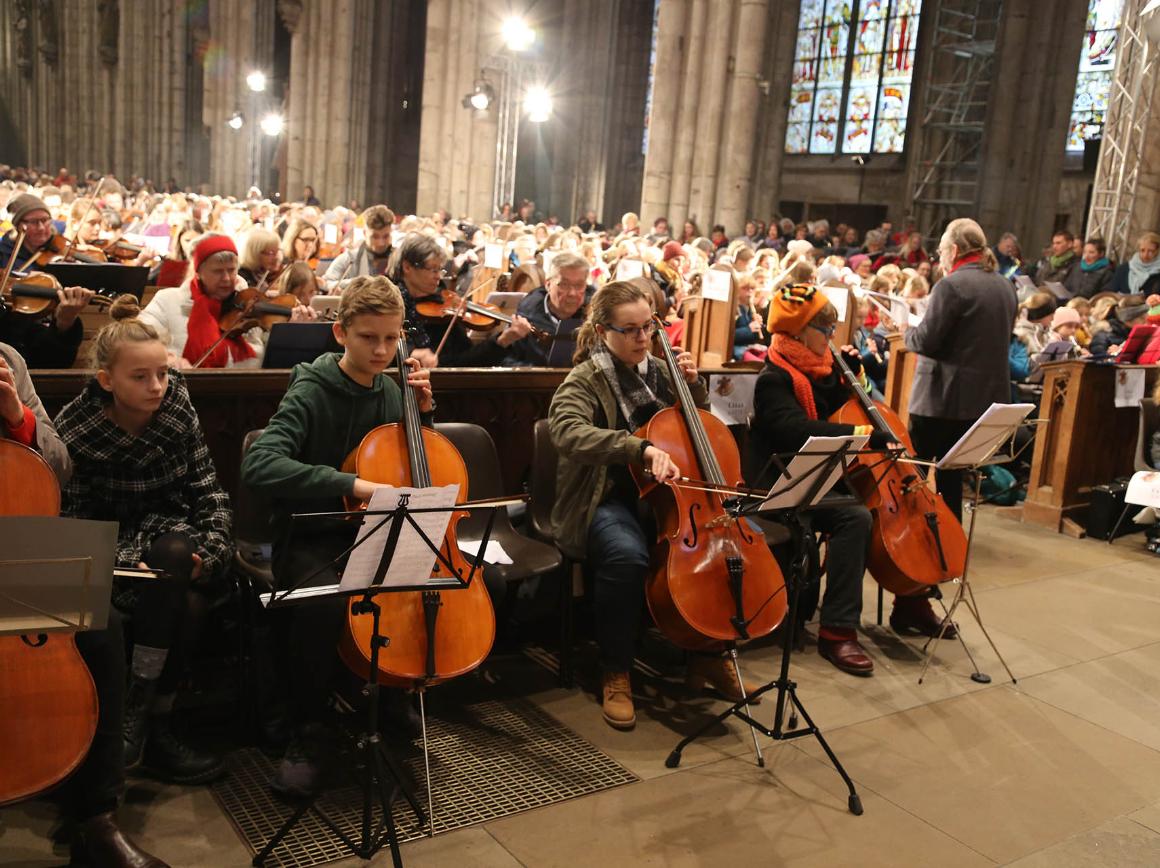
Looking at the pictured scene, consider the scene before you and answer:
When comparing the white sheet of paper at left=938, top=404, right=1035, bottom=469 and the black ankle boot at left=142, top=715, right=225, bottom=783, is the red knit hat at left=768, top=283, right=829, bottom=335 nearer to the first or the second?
the white sheet of paper at left=938, top=404, right=1035, bottom=469

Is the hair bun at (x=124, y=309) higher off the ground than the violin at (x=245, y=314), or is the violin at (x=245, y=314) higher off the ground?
the hair bun at (x=124, y=309)

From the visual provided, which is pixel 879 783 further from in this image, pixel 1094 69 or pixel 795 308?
pixel 1094 69

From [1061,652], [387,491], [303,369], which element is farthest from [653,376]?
[1061,652]

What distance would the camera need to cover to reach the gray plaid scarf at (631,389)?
4.19 metres

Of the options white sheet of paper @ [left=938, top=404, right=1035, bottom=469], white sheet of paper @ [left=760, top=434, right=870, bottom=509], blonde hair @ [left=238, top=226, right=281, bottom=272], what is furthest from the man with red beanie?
white sheet of paper @ [left=938, top=404, right=1035, bottom=469]

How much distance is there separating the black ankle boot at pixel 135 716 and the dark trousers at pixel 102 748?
350mm

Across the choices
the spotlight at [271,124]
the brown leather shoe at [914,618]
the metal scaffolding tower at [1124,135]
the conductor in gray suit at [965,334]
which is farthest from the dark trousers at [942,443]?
the spotlight at [271,124]

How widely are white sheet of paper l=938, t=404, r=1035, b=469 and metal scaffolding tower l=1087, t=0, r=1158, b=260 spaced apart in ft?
27.2

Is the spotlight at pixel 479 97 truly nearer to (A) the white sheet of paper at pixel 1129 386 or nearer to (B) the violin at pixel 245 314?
(A) the white sheet of paper at pixel 1129 386

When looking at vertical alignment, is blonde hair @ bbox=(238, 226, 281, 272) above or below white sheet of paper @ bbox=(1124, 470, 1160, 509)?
above

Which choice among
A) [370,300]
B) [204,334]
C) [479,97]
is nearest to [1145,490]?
[370,300]

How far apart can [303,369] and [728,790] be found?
1.92m

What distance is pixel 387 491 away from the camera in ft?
8.34

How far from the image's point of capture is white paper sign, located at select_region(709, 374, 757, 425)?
5086 millimetres
